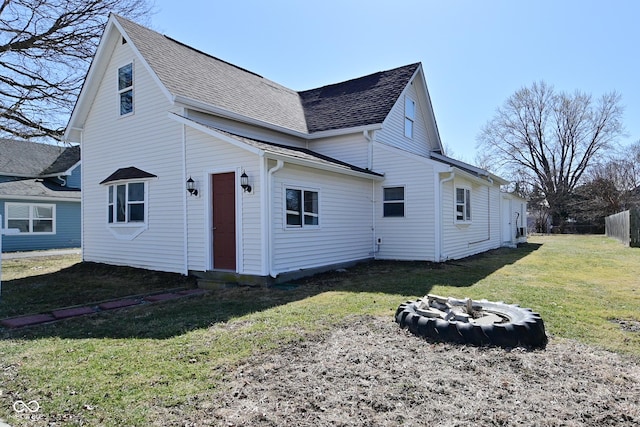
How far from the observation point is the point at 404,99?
1443 cm

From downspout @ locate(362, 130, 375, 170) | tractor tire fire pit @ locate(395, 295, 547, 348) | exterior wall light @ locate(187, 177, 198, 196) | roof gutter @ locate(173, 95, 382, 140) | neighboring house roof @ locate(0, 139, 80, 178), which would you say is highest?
neighboring house roof @ locate(0, 139, 80, 178)

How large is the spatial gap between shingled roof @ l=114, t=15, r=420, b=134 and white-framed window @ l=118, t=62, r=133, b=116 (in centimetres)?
107

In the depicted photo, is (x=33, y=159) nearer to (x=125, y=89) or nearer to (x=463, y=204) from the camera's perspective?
(x=125, y=89)

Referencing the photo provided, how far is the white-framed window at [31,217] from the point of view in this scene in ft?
59.5

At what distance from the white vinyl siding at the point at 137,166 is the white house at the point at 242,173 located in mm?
50

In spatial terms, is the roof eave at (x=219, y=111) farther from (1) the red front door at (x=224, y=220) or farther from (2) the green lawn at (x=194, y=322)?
(2) the green lawn at (x=194, y=322)

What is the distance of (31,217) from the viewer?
1861cm

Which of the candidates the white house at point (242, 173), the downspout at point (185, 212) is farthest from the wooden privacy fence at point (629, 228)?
the downspout at point (185, 212)

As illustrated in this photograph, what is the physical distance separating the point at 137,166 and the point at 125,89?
2.40 m

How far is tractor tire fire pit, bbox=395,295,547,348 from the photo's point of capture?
4.20m

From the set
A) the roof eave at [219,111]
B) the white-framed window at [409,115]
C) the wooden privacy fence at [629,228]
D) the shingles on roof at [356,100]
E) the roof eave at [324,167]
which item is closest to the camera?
the roof eave at [324,167]

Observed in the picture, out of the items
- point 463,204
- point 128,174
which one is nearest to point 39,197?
point 128,174

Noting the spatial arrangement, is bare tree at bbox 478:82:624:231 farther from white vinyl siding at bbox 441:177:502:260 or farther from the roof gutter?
the roof gutter

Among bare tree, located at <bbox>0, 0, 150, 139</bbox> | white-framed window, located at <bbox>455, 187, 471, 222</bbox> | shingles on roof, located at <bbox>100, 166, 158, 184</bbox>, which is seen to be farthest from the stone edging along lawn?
bare tree, located at <bbox>0, 0, 150, 139</bbox>
